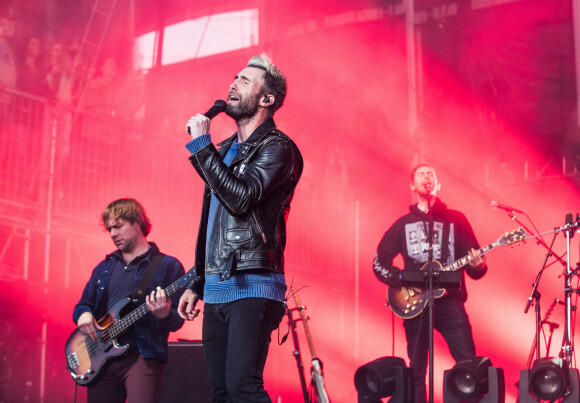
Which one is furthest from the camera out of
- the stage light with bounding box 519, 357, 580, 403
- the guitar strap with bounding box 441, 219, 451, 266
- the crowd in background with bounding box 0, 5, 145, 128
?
the crowd in background with bounding box 0, 5, 145, 128

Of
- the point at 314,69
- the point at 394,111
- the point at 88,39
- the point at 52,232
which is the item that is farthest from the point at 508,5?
the point at 52,232

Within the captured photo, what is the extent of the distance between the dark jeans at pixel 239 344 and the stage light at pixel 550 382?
126 inches

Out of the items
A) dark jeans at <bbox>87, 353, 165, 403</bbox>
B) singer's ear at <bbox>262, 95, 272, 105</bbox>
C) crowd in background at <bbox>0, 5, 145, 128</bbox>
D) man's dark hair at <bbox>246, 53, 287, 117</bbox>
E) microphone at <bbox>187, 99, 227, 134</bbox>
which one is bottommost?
dark jeans at <bbox>87, 353, 165, 403</bbox>

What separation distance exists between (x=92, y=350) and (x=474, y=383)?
268 centimetres

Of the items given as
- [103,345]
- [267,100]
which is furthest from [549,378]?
[267,100]

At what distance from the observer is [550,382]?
539 centimetres

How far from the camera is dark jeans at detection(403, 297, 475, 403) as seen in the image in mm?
5703

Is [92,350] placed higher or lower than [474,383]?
higher

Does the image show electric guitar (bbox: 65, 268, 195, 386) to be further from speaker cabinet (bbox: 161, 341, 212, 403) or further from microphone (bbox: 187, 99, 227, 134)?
microphone (bbox: 187, 99, 227, 134)

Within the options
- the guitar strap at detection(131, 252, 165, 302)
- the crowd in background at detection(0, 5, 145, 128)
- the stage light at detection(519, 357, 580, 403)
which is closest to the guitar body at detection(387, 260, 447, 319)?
the stage light at detection(519, 357, 580, 403)

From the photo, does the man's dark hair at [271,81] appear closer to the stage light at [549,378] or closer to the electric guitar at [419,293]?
the electric guitar at [419,293]

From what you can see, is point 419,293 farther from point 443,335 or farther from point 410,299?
point 443,335

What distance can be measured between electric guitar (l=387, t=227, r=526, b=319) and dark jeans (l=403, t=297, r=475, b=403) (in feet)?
0.24

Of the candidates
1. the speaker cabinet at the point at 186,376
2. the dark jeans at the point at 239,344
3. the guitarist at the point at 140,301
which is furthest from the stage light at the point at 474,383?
the dark jeans at the point at 239,344
